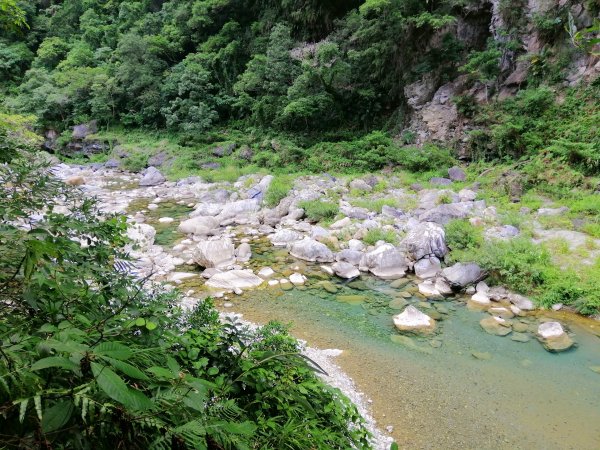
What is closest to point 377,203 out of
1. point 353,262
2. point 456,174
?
point 353,262

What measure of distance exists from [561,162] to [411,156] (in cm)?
396

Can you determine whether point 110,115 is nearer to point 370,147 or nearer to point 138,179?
point 138,179

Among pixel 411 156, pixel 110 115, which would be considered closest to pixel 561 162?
pixel 411 156

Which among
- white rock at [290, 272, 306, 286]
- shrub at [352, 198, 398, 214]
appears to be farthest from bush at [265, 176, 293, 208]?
white rock at [290, 272, 306, 286]

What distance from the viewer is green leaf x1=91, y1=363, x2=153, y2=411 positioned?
600 mm

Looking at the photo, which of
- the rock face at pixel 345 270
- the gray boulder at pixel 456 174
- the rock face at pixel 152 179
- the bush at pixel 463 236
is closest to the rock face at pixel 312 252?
the rock face at pixel 345 270

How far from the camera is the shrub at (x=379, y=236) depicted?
22.8 feet

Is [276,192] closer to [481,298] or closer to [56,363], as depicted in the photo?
[481,298]

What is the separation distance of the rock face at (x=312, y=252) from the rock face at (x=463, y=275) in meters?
2.08

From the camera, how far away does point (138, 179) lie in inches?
571

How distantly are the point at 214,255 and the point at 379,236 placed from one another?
10.5 feet

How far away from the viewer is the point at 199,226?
817cm

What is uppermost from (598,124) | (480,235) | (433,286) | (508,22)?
(508,22)

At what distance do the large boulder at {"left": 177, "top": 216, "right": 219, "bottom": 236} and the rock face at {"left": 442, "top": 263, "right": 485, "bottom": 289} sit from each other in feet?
16.7
